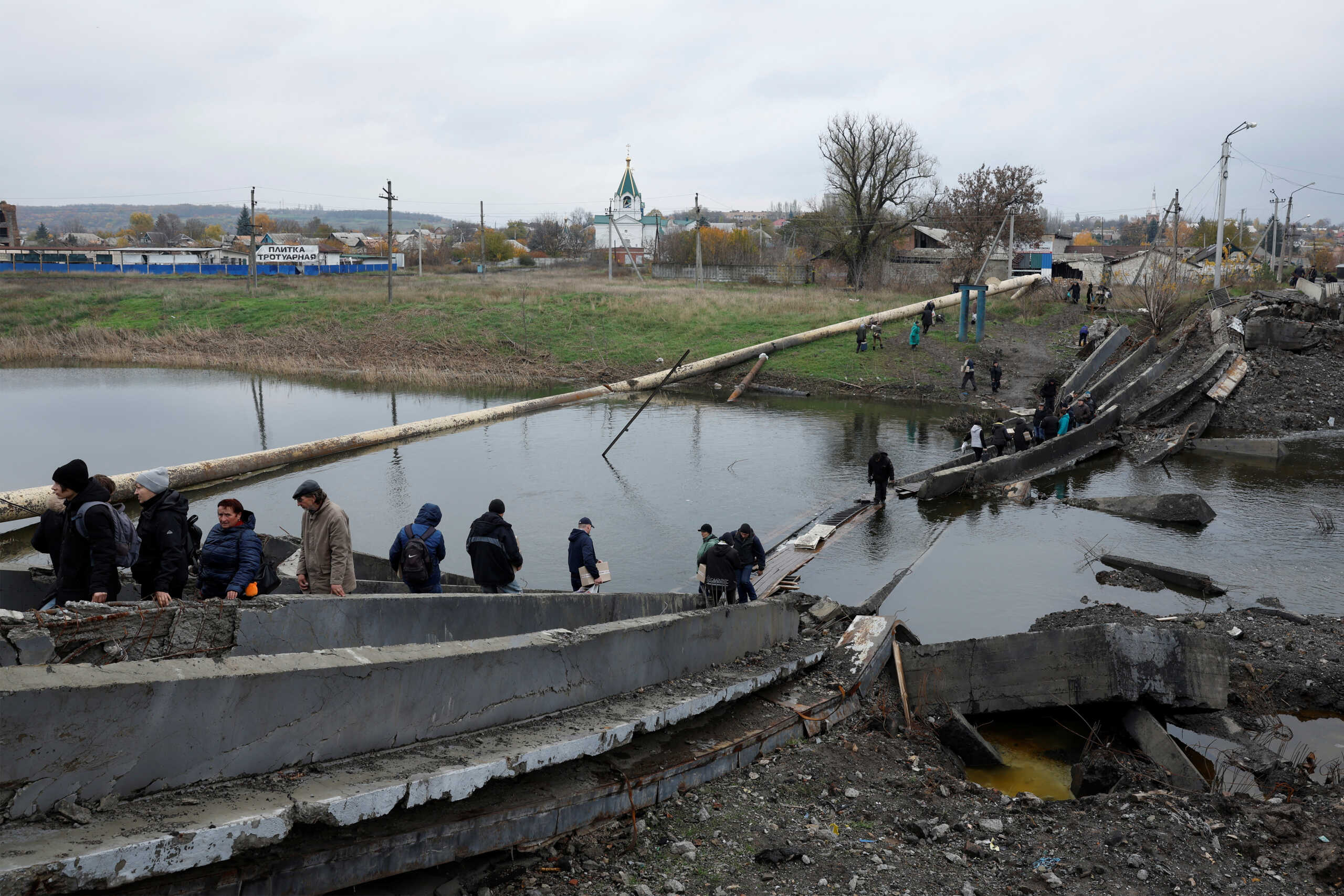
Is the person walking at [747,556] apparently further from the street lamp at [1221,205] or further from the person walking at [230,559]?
the street lamp at [1221,205]

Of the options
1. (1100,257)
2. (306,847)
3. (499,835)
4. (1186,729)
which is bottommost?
(1186,729)

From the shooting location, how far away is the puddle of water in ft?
23.3

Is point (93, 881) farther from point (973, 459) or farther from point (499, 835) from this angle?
point (973, 459)

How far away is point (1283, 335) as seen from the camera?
984 inches

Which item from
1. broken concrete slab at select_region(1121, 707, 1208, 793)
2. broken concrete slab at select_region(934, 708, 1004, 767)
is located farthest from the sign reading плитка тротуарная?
broken concrete slab at select_region(1121, 707, 1208, 793)

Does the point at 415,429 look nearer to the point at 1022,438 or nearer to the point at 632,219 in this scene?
the point at 1022,438

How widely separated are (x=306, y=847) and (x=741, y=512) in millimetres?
11481

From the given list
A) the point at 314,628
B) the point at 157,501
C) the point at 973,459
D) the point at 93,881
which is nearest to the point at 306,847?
the point at 93,881

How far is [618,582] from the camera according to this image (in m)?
11.3

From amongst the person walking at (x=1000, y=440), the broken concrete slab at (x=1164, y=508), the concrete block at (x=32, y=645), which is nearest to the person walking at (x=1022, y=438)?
the person walking at (x=1000, y=440)

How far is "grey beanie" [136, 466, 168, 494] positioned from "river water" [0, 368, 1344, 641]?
5520mm

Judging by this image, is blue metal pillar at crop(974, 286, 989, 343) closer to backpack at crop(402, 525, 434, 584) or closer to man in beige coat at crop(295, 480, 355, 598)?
backpack at crop(402, 525, 434, 584)

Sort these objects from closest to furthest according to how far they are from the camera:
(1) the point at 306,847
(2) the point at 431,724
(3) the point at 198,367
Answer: (1) the point at 306,847 → (2) the point at 431,724 → (3) the point at 198,367

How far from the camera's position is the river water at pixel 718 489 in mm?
11586
